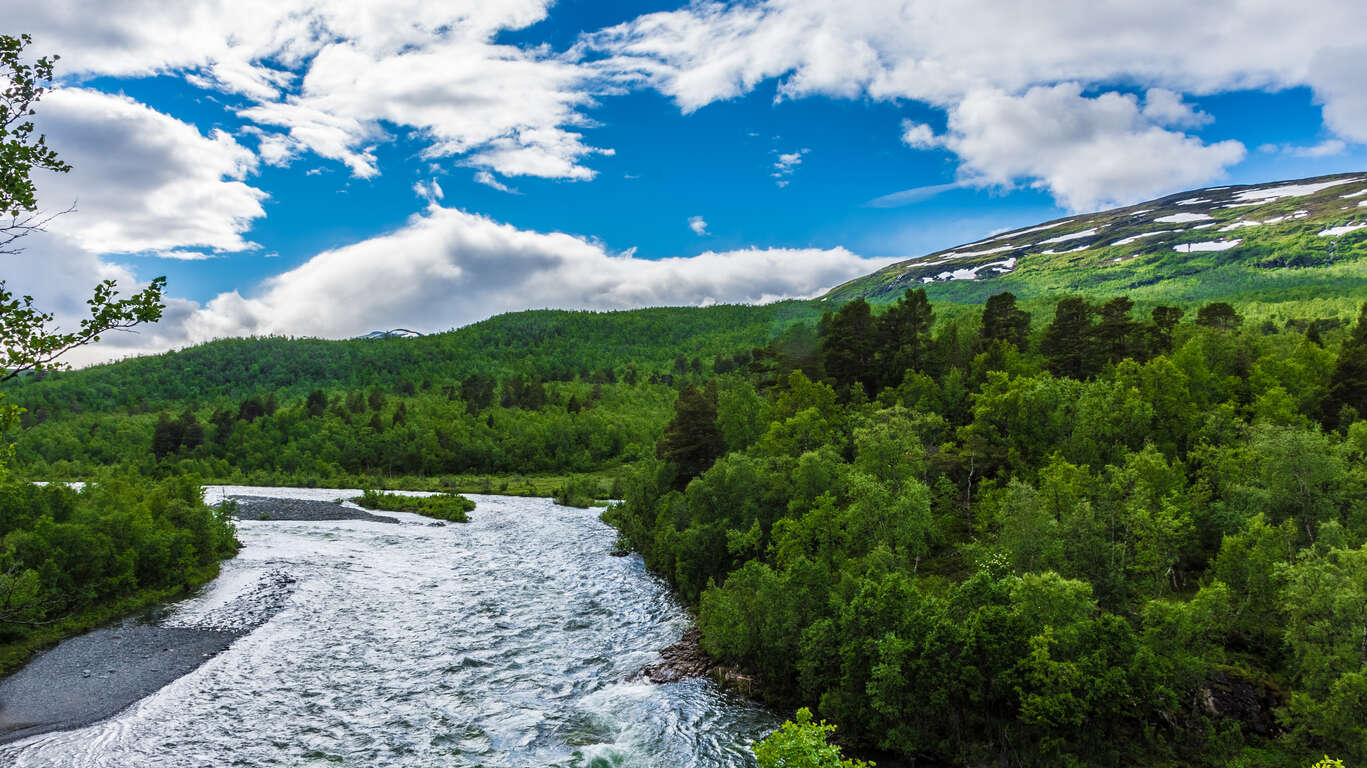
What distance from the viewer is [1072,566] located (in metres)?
37.6

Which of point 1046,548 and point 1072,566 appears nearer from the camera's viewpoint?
point 1072,566

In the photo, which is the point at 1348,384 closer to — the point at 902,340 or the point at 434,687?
the point at 902,340

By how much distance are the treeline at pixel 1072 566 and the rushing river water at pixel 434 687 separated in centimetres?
606

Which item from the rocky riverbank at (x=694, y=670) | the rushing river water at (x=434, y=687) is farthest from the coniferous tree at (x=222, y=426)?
the rocky riverbank at (x=694, y=670)

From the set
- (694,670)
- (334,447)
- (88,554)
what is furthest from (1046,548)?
(334,447)

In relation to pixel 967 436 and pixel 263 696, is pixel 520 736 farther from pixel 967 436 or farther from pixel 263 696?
pixel 967 436

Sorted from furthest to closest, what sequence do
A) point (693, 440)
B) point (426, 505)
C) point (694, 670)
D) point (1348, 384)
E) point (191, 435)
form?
point (191, 435)
point (426, 505)
point (693, 440)
point (1348, 384)
point (694, 670)

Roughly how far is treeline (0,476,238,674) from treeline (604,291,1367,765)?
41.5 metres

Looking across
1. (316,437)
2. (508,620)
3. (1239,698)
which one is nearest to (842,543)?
(1239,698)

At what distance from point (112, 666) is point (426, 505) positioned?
242ft

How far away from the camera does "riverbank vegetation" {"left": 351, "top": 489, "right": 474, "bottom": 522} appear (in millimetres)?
108500

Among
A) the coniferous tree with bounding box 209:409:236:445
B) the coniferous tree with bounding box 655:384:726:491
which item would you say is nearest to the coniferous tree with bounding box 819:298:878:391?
the coniferous tree with bounding box 655:384:726:491

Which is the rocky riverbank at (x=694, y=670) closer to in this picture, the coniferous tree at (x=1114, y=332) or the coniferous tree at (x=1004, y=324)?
the coniferous tree at (x=1114, y=332)

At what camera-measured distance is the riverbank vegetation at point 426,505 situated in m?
108
